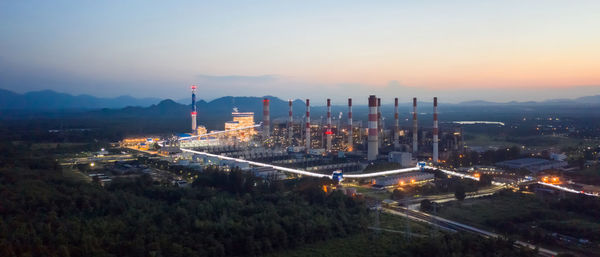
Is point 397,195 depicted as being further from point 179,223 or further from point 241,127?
point 241,127

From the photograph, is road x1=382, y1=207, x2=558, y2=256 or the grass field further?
road x1=382, y1=207, x2=558, y2=256

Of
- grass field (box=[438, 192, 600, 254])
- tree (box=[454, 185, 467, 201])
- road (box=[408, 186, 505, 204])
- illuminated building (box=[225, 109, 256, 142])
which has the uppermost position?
illuminated building (box=[225, 109, 256, 142])

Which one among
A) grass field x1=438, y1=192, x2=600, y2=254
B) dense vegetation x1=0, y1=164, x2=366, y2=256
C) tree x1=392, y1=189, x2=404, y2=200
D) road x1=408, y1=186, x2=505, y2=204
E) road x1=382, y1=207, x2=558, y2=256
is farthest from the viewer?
tree x1=392, y1=189, x2=404, y2=200

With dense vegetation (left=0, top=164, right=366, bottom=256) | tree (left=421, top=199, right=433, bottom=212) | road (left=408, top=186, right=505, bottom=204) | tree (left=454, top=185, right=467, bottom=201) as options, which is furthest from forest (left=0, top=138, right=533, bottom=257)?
tree (left=454, top=185, right=467, bottom=201)

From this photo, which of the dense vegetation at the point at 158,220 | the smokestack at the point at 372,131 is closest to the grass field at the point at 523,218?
the dense vegetation at the point at 158,220

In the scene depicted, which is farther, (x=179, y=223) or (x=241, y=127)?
(x=241, y=127)

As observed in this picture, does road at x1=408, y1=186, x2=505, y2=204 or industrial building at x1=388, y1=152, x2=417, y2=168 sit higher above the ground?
industrial building at x1=388, y1=152, x2=417, y2=168

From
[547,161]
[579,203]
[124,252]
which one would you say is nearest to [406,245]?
[124,252]

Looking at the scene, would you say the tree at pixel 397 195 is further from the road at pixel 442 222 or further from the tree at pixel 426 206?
the tree at pixel 426 206

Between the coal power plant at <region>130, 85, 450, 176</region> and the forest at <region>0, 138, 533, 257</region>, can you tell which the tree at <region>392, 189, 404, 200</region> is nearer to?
the forest at <region>0, 138, 533, 257</region>

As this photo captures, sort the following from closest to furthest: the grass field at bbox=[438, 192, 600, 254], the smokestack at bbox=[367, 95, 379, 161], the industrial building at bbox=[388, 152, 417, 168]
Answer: the grass field at bbox=[438, 192, 600, 254] < the industrial building at bbox=[388, 152, 417, 168] < the smokestack at bbox=[367, 95, 379, 161]

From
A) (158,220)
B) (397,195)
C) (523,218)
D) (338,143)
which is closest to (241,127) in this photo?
(338,143)

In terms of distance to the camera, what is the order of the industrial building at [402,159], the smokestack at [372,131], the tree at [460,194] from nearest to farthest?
the tree at [460,194] → the industrial building at [402,159] → the smokestack at [372,131]
